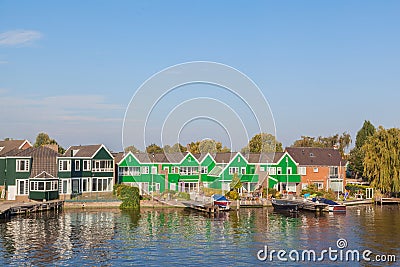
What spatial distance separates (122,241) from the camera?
39469 mm

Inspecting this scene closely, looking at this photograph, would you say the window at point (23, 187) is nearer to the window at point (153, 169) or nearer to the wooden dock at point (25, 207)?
the wooden dock at point (25, 207)

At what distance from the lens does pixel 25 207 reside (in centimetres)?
5438

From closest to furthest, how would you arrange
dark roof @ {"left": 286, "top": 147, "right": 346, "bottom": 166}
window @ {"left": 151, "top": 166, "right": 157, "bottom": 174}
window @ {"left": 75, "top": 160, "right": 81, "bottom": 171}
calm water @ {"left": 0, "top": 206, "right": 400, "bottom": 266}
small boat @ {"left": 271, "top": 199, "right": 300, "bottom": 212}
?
calm water @ {"left": 0, "top": 206, "right": 400, "bottom": 266} < small boat @ {"left": 271, "top": 199, "right": 300, "bottom": 212} < window @ {"left": 75, "top": 160, "right": 81, "bottom": 171} < window @ {"left": 151, "top": 166, "right": 157, "bottom": 174} < dark roof @ {"left": 286, "top": 147, "right": 346, "bottom": 166}

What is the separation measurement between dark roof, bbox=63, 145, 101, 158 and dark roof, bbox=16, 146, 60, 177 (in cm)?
248

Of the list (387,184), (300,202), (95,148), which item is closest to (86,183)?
(95,148)

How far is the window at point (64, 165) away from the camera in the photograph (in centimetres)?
6328

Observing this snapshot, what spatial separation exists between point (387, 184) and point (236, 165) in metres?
21.2

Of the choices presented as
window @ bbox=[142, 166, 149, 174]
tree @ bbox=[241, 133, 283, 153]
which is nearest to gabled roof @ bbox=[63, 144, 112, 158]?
window @ bbox=[142, 166, 149, 174]

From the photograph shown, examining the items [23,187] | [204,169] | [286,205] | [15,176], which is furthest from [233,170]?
[15,176]

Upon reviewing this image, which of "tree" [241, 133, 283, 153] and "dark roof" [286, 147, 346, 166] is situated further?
"tree" [241, 133, 283, 153]

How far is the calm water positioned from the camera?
33812mm

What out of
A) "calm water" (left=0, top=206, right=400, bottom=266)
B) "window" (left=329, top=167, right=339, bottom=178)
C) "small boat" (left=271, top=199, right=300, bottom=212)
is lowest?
"calm water" (left=0, top=206, right=400, bottom=266)

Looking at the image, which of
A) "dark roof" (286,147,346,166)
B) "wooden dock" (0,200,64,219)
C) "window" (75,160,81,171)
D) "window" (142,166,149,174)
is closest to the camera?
"wooden dock" (0,200,64,219)

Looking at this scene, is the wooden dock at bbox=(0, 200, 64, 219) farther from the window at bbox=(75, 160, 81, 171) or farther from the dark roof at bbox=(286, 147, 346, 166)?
the dark roof at bbox=(286, 147, 346, 166)
